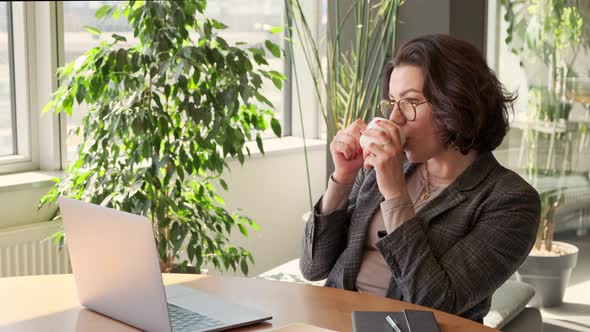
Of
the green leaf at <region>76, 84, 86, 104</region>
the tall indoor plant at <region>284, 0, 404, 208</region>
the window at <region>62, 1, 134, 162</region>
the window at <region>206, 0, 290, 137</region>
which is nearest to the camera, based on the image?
the green leaf at <region>76, 84, 86, 104</region>

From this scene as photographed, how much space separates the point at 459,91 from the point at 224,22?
117 inches

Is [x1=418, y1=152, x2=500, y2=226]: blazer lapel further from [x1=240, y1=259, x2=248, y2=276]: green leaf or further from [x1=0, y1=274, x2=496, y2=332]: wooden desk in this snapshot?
[x1=240, y1=259, x2=248, y2=276]: green leaf

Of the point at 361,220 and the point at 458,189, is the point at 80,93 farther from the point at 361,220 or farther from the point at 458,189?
the point at 458,189

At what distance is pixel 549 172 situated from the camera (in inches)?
121

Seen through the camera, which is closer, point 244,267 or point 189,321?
point 189,321

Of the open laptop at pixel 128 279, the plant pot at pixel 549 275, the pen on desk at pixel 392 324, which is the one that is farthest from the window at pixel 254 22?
the pen on desk at pixel 392 324

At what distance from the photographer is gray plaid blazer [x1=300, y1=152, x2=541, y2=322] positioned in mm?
1780

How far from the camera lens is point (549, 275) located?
310 centimetres

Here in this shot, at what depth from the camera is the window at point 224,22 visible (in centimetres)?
376

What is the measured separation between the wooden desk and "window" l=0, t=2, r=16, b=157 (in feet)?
6.22

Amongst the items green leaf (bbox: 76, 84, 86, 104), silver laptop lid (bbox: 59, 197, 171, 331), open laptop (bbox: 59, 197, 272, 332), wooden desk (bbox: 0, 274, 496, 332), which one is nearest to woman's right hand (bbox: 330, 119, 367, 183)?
wooden desk (bbox: 0, 274, 496, 332)

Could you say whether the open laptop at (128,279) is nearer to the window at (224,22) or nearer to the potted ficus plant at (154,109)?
the potted ficus plant at (154,109)

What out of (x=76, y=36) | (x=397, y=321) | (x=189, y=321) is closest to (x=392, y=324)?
(x=397, y=321)

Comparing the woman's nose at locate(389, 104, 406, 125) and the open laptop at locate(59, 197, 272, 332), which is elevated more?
the woman's nose at locate(389, 104, 406, 125)
